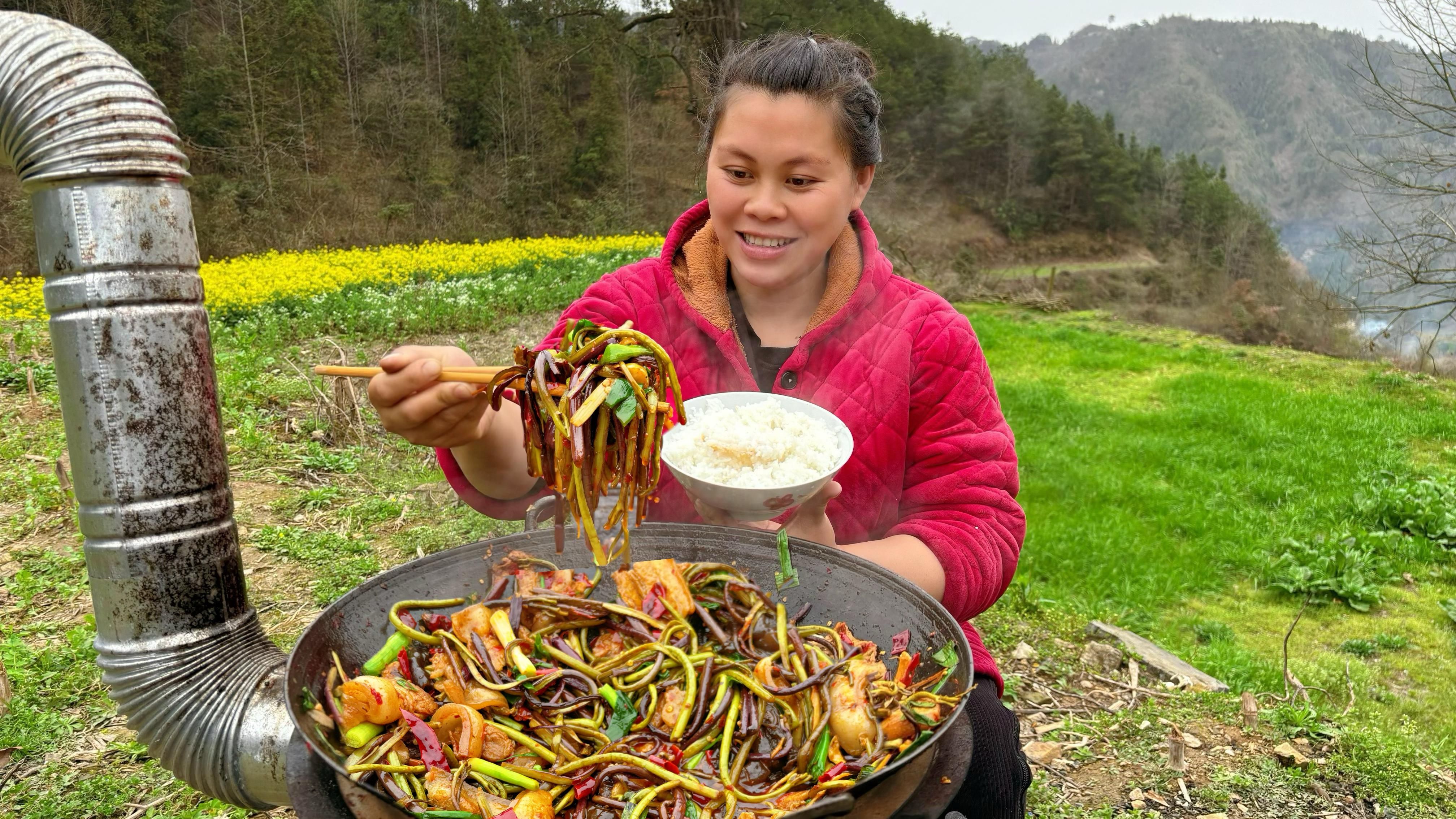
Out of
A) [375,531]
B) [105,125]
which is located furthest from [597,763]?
[375,531]

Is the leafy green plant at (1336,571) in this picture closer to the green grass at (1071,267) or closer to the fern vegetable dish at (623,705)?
the fern vegetable dish at (623,705)

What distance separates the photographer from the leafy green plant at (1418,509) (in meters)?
6.88

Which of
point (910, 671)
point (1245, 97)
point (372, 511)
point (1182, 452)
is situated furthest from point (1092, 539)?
point (1245, 97)

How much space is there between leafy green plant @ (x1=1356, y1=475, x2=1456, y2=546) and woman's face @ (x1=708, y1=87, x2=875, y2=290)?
6.93 meters

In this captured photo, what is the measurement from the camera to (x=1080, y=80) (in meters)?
58.9

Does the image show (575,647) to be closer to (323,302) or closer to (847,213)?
(847,213)

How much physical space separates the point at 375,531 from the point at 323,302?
18.9ft

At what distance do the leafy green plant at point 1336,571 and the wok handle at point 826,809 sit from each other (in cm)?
616

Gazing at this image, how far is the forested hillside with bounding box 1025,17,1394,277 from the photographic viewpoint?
54.2 meters

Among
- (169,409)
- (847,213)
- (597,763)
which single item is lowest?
(597,763)

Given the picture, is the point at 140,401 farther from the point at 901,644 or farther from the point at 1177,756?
the point at 1177,756

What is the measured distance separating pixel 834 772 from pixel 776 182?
1598mm

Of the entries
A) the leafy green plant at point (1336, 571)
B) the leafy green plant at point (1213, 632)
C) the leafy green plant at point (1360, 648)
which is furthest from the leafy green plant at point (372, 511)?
the leafy green plant at point (1336, 571)

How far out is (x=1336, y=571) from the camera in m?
6.33
